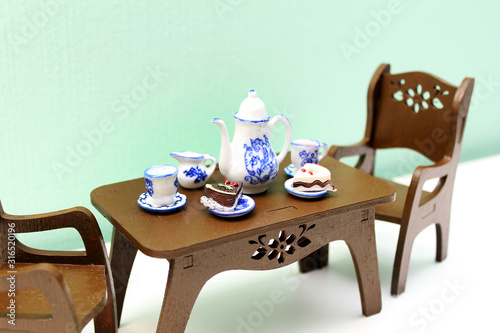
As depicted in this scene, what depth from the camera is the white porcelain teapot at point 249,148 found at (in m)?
1.82

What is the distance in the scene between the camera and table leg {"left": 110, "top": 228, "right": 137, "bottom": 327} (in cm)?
196

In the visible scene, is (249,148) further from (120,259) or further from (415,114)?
(415,114)

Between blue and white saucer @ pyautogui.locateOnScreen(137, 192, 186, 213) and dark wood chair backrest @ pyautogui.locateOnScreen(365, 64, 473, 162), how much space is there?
124 cm

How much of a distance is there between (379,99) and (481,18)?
1697 millimetres

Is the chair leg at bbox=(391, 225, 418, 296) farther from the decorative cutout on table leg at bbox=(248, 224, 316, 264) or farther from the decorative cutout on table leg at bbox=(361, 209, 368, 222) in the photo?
the decorative cutout on table leg at bbox=(248, 224, 316, 264)

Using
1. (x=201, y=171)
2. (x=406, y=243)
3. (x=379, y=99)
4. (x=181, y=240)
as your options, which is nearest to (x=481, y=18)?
(x=379, y=99)

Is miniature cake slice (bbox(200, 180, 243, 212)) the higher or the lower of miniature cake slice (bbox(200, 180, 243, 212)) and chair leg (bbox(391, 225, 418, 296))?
the higher

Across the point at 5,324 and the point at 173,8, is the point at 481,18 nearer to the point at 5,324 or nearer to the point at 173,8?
the point at 173,8

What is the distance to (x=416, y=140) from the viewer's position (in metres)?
2.56

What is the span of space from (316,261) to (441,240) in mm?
601

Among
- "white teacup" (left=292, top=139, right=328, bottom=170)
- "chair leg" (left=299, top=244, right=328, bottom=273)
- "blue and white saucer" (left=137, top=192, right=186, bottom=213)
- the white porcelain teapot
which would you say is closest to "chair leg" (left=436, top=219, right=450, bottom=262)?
"chair leg" (left=299, top=244, right=328, bottom=273)

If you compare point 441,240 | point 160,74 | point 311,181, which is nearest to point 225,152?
point 311,181

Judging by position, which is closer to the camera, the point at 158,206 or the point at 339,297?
the point at 158,206

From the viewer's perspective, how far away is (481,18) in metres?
3.85
